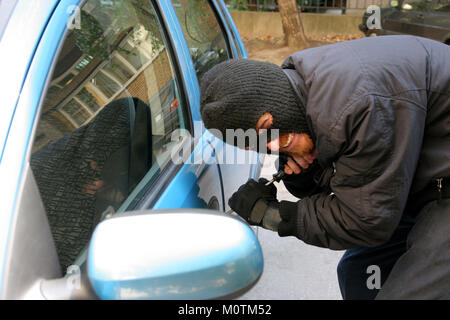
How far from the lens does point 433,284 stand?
1.30 meters

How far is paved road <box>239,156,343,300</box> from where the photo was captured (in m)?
2.77

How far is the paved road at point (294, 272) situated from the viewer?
277 cm

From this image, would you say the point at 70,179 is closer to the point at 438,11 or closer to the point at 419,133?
the point at 419,133

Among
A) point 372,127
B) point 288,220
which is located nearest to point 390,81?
point 372,127

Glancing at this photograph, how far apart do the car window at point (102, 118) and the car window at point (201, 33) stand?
278 millimetres

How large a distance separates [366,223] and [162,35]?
3.72 feet

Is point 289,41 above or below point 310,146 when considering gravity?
below

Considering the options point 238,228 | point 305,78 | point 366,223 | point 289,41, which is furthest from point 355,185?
point 289,41

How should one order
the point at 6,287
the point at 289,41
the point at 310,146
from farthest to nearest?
the point at 289,41, the point at 310,146, the point at 6,287

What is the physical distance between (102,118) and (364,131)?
2.54 ft
